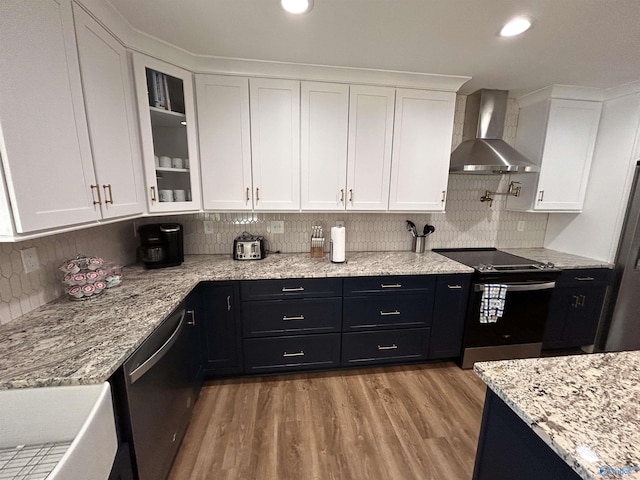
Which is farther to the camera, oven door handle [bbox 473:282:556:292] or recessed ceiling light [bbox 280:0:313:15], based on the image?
oven door handle [bbox 473:282:556:292]

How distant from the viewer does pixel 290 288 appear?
1.98 meters

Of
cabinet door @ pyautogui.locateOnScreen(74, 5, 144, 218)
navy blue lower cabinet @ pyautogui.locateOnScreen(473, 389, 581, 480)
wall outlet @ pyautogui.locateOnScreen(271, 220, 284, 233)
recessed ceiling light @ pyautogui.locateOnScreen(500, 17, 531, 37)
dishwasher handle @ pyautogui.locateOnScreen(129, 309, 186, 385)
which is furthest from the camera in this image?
wall outlet @ pyautogui.locateOnScreen(271, 220, 284, 233)

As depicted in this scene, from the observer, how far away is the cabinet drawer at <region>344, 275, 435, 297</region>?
205 centimetres

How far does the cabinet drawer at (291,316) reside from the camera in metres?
1.98

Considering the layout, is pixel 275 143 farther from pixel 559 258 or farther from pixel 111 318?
pixel 559 258

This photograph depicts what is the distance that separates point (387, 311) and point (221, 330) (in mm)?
1312

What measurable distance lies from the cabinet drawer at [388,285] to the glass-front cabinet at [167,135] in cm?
137

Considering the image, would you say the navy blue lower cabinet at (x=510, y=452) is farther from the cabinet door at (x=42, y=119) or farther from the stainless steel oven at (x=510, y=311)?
the cabinet door at (x=42, y=119)

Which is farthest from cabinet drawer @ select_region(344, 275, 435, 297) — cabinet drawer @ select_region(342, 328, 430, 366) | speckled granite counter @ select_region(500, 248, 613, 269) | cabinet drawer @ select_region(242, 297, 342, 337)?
speckled granite counter @ select_region(500, 248, 613, 269)

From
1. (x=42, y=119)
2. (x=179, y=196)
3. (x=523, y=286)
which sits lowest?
(x=523, y=286)

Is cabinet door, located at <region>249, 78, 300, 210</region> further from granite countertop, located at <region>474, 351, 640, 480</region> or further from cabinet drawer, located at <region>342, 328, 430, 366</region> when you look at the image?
granite countertop, located at <region>474, 351, 640, 480</region>

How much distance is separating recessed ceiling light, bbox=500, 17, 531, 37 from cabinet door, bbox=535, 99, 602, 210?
1.25 meters

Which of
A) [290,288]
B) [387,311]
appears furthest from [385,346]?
[290,288]

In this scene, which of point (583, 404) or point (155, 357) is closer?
point (583, 404)
